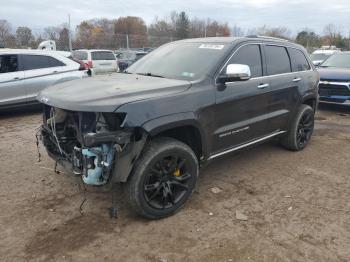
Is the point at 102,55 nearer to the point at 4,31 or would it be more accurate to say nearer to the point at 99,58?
the point at 99,58

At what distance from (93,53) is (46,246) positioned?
1562cm

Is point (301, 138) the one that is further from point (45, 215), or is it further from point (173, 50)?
point (45, 215)

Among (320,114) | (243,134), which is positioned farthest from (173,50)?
(320,114)

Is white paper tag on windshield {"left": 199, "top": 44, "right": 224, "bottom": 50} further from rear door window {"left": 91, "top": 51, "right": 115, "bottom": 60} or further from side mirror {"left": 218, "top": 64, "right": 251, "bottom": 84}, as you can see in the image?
rear door window {"left": 91, "top": 51, "right": 115, "bottom": 60}

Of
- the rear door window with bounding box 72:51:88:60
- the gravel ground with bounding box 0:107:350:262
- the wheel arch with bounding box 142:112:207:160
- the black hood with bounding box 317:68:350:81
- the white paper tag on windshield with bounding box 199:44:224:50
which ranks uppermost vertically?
the white paper tag on windshield with bounding box 199:44:224:50

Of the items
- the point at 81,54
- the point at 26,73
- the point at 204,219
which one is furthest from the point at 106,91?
the point at 81,54

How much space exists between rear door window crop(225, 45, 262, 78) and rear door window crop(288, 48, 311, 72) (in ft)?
3.38

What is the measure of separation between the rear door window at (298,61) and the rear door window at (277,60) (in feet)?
0.57

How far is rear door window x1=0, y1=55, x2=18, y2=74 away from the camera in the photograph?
8.39 meters

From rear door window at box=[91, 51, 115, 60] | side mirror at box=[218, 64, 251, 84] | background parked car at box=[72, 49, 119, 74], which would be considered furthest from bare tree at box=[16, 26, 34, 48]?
side mirror at box=[218, 64, 251, 84]

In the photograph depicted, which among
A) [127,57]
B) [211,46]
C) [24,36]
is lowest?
[127,57]

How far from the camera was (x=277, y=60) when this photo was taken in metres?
5.50

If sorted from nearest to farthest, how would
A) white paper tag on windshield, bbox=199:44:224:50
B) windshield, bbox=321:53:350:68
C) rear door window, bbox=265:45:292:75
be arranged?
Result: white paper tag on windshield, bbox=199:44:224:50 < rear door window, bbox=265:45:292:75 < windshield, bbox=321:53:350:68

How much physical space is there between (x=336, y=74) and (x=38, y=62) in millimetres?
7174
